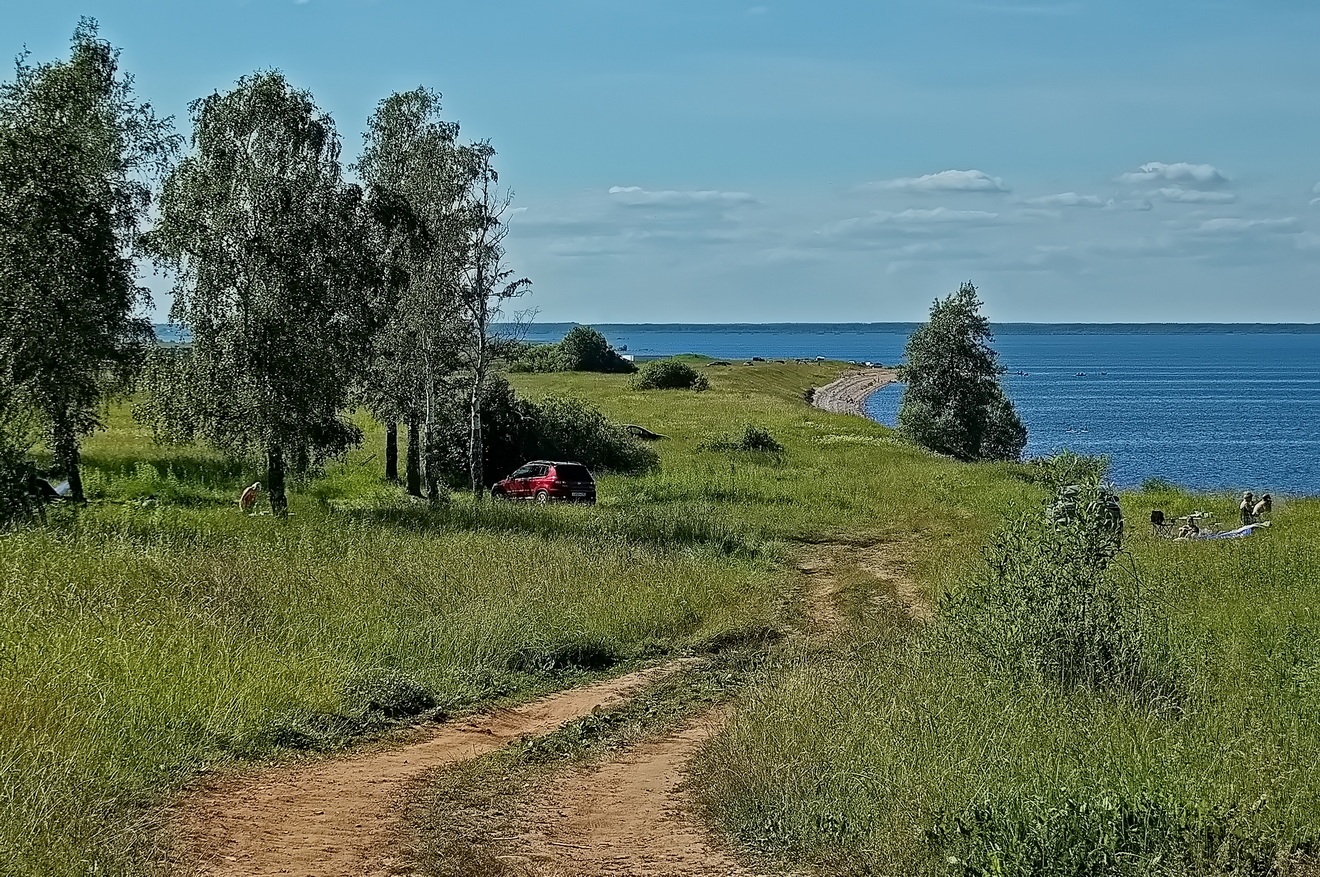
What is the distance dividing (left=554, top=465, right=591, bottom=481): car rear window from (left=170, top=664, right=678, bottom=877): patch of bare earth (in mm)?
22700

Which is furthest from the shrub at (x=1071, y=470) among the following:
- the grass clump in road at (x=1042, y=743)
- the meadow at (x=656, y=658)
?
the meadow at (x=656, y=658)

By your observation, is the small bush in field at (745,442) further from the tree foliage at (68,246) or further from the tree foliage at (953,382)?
the tree foliage at (68,246)

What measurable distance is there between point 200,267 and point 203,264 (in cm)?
12

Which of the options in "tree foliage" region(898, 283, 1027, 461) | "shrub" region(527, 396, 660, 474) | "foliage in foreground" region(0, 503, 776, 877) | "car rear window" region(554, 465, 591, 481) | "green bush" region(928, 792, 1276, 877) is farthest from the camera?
"tree foliage" region(898, 283, 1027, 461)

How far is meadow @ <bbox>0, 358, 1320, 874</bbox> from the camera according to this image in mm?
7836

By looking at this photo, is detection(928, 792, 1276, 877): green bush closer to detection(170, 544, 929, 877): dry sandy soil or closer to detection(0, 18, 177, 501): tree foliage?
detection(170, 544, 929, 877): dry sandy soil

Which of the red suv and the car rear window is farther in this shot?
the car rear window

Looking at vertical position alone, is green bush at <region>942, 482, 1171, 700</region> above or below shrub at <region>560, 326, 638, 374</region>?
below

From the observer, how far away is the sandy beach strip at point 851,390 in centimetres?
10444

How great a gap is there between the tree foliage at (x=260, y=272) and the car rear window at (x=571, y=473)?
868 cm

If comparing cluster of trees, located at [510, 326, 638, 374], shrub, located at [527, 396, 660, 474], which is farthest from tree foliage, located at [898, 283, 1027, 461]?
cluster of trees, located at [510, 326, 638, 374]

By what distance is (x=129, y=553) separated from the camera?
15.6 meters

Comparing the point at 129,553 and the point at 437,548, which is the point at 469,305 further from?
the point at 129,553

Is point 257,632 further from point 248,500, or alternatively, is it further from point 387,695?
point 248,500
